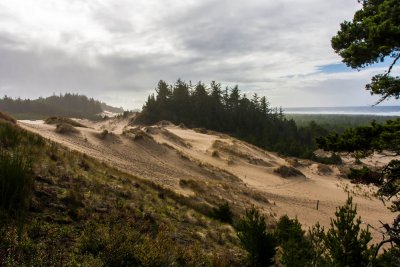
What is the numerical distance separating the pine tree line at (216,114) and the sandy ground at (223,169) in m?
32.3

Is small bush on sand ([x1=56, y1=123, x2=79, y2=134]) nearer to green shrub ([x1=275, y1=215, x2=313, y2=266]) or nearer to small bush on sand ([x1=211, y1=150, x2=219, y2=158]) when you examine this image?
small bush on sand ([x1=211, y1=150, x2=219, y2=158])

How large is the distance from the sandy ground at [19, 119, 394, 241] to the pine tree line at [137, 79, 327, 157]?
32254 millimetres

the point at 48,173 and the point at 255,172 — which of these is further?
the point at 255,172

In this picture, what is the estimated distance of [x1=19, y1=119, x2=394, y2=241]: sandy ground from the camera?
28578mm

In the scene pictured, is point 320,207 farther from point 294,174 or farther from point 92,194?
point 92,194

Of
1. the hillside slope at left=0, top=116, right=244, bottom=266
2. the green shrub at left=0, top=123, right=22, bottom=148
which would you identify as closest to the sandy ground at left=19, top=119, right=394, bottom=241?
the hillside slope at left=0, top=116, right=244, bottom=266

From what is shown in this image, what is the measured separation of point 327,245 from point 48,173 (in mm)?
9274

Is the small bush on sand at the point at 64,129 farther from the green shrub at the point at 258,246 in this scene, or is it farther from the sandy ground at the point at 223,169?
the green shrub at the point at 258,246

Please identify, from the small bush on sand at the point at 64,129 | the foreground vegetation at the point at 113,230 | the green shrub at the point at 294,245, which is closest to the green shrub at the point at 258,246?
the foreground vegetation at the point at 113,230

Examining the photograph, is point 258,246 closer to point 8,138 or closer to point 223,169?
point 8,138

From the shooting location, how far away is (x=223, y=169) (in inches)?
1581

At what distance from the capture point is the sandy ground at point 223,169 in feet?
93.8

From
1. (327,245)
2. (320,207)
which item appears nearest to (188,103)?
(320,207)

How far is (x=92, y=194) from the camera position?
10938 mm
